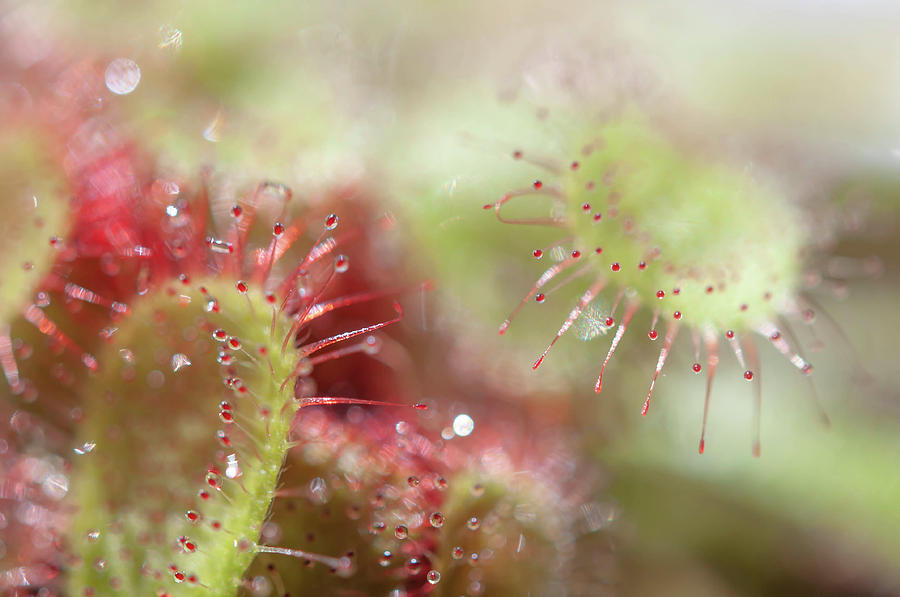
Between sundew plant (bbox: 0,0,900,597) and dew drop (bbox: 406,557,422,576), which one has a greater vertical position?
sundew plant (bbox: 0,0,900,597)

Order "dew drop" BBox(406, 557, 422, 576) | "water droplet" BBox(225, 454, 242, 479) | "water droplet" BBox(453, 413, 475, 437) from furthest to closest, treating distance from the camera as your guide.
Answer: "water droplet" BBox(453, 413, 475, 437)
"dew drop" BBox(406, 557, 422, 576)
"water droplet" BBox(225, 454, 242, 479)

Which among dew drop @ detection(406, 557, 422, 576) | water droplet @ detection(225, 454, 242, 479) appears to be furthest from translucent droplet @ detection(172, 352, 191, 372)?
dew drop @ detection(406, 557, 422, 576)

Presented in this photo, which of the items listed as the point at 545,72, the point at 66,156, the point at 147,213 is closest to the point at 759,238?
the point at 545,72

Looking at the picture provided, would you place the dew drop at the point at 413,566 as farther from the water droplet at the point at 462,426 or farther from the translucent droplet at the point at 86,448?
the translucent droplet at the point at 86,448

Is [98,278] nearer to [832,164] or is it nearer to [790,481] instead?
[790,481]

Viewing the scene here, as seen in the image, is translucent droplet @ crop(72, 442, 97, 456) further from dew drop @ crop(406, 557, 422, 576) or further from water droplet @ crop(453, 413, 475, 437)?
water droplet @ crop(453, 413, 475, 437)

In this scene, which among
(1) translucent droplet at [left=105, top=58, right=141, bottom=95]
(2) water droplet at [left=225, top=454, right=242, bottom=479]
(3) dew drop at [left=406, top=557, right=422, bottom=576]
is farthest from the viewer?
(1) translucent droplet at [left=105, top=58, right=141, bottom=95]

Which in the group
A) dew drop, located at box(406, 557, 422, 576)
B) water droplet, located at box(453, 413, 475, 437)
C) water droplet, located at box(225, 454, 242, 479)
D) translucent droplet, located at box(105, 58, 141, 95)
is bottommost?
water droplet, located at box(225, 454, 242, 479)
